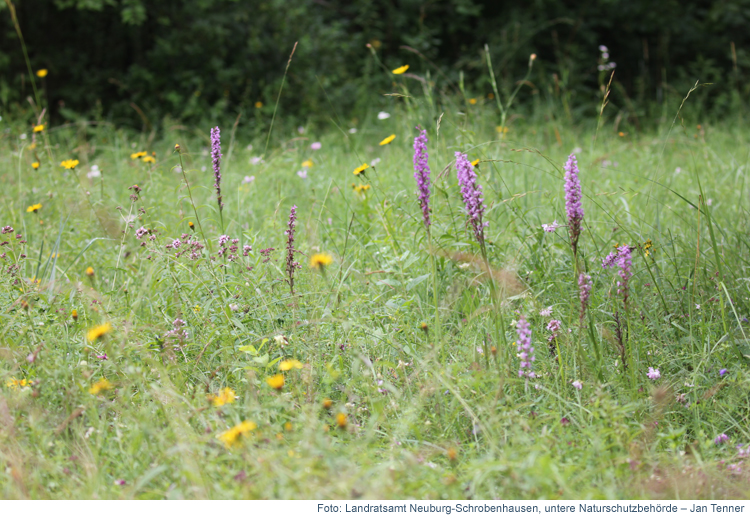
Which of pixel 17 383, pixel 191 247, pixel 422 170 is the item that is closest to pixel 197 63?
pixel 191 247

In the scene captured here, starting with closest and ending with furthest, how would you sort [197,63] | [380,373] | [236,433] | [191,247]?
[236,433] < [380,373] < [191,247] < [197,63]

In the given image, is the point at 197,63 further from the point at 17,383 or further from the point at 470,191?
the point at 470,191

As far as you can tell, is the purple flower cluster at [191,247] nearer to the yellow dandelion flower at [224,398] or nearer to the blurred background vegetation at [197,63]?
the yellow dandelion flower at [224,398]

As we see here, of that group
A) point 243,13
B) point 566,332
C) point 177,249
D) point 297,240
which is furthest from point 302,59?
point 566,332

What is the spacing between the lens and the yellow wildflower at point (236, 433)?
1242 mm

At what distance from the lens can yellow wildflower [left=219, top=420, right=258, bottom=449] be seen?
1.24 meters

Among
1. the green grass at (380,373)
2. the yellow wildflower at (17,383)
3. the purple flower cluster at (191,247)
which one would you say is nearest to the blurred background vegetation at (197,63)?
the green grass at (380,373)

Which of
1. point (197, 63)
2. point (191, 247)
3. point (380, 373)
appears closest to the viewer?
point (380, 373)

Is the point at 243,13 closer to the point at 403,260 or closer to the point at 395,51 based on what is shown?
the point at 395,51

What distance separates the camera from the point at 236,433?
124 cm

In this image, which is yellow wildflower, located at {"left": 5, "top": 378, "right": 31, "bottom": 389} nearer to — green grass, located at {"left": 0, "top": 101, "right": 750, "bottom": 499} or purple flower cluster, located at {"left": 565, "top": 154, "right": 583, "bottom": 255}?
green grass, located at {"left": 0, "top": 101, "right": 750, "bottom": 499}

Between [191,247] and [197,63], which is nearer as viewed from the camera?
[191,247]

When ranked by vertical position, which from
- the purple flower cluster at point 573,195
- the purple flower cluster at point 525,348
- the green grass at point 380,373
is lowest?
the green grass at point 380,373

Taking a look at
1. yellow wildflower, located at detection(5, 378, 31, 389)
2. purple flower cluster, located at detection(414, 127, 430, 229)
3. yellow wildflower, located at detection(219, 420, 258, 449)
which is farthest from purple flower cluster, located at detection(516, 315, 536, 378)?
yellow wildflower, located at detection(5, 378, 31, 389)
